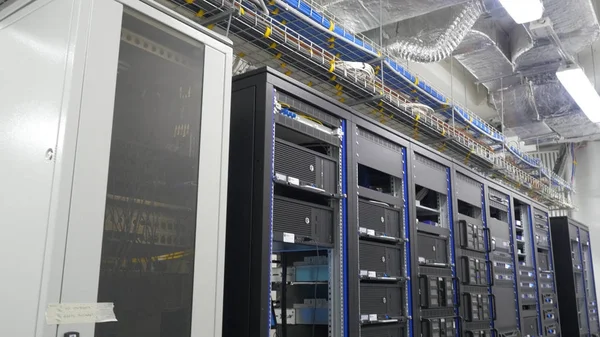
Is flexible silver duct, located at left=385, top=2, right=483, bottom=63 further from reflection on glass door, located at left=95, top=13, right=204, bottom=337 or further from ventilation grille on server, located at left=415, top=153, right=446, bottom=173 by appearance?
reflection on glass door, located at left=95, top=13, right=204, bottom=337

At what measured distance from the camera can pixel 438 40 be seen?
3.37 meters

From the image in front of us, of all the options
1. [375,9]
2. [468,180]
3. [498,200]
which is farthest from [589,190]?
[375,9]

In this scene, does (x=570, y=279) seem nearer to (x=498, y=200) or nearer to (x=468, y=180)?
(x=498, y=200)

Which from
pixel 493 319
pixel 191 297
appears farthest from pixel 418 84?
pixel 191 297

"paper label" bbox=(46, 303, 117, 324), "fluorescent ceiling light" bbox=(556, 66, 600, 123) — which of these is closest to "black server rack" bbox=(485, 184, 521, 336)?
"fluorescent ceiling light" bbox=(556, 66, 600, 123)

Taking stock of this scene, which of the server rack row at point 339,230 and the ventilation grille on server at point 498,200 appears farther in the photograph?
the ventilation grille on server at point 498,200

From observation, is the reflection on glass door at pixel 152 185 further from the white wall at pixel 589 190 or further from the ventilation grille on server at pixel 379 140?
the white wall at pixel 589 190

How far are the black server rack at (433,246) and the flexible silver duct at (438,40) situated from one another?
2.69ft

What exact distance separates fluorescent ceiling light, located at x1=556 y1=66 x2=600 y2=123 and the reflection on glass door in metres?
3.25

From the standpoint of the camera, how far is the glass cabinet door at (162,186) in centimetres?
117

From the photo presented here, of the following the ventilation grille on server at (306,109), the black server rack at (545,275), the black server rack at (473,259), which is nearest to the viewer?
the ventilation grille on server at (306,109)

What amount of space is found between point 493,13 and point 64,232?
335cm

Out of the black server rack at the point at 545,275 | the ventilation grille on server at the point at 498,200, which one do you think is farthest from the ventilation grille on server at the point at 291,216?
the black server rack at the point at 545,275

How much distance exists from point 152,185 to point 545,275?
4.41m
